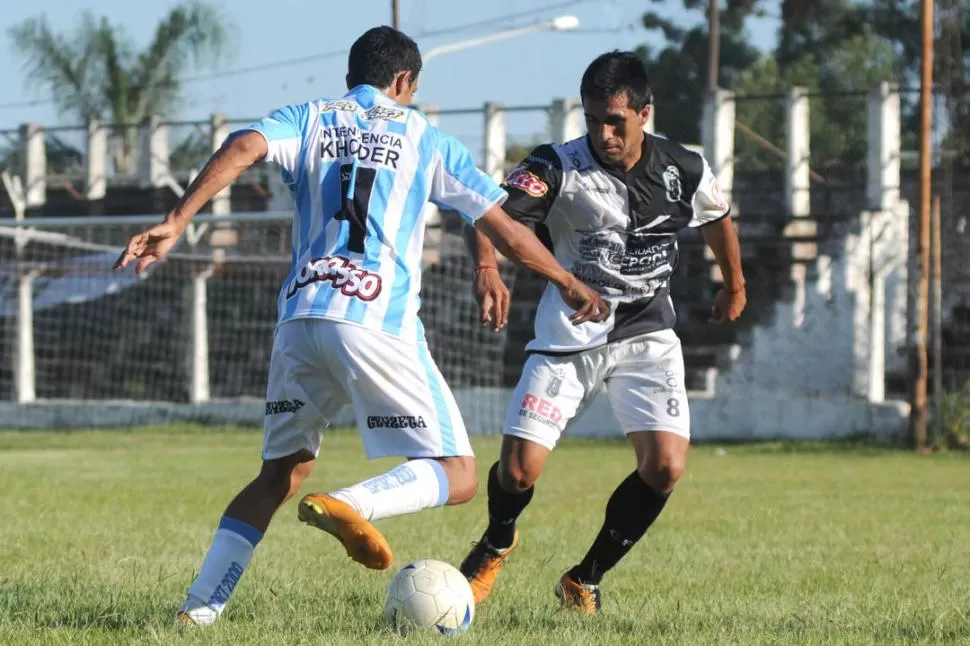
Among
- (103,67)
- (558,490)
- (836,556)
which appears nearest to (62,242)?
(558,490)

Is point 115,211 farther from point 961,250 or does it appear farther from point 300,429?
point 300,429

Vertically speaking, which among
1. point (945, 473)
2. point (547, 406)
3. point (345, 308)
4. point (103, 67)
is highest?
point (103, 67)

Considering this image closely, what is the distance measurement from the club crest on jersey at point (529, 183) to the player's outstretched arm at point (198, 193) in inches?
57.6

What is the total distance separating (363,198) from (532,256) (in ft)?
1.92

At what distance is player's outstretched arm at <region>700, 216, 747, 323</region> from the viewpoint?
7.36 metres

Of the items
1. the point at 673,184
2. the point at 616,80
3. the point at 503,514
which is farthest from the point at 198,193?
the point at 673,184

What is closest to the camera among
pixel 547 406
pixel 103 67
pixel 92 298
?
pixel 547 406

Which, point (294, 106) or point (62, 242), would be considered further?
point (62, 242)

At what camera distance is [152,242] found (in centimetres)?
548

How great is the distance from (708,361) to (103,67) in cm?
2446

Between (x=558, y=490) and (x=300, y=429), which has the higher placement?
(x=300, y=429)

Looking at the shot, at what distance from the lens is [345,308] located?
5746 mm

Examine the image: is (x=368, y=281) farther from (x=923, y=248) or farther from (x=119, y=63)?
(x=119, y=63)

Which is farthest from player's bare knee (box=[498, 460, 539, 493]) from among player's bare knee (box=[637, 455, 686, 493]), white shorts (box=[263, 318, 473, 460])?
white shorts (box=[263, 318, 473, 460])
